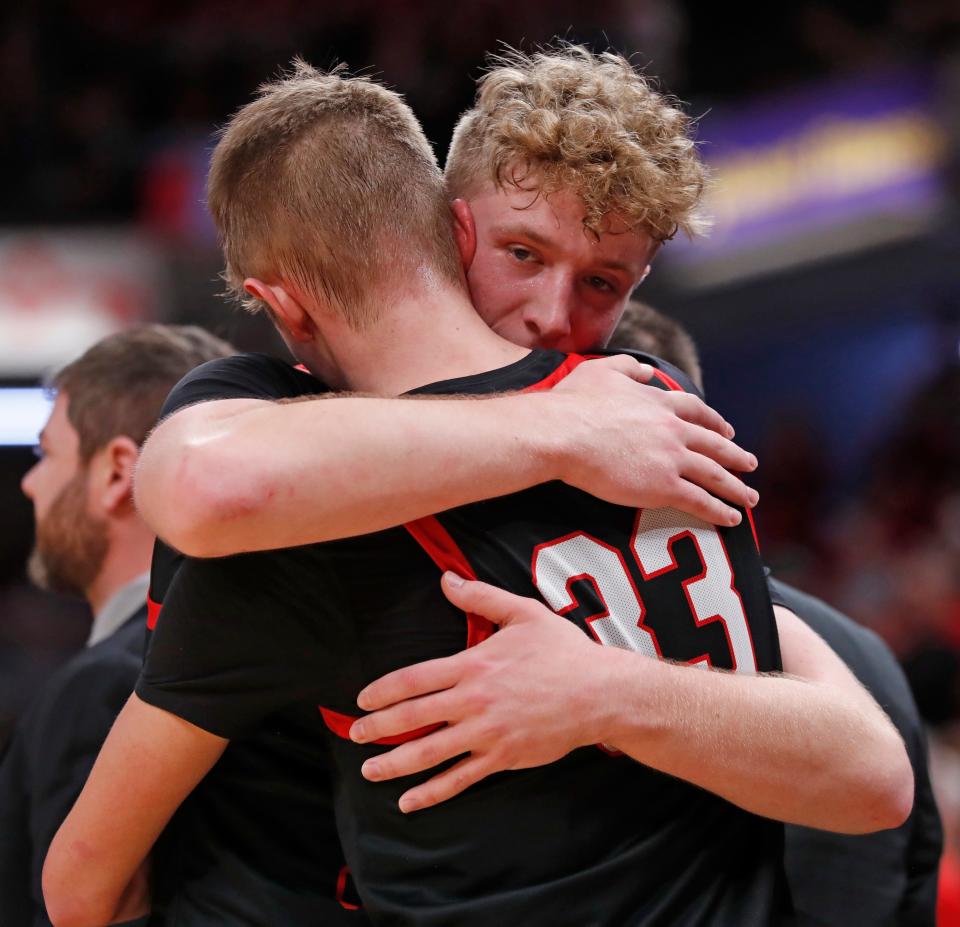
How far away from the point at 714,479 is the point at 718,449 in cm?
6

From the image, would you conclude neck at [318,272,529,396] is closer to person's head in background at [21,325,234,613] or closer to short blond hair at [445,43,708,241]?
short blond hair at [445,43,708,241]

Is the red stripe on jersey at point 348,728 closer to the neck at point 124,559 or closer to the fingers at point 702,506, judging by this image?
the fingers at point 702,506

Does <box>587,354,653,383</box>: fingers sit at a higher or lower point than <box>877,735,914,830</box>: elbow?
higher

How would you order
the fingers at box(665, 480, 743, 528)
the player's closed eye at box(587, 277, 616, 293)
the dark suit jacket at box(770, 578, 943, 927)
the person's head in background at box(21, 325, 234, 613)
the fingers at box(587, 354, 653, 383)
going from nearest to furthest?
1. the fingers at box(665, 480, 743, 528)
2. the fingers at box(587, 354, 653, 383)
3. the player's closed eye at box(587, 277, 616, 293)
4. the dark suit jacket at box(770, 578, 943, 927)
5. the person's head in background at box(21, 325, 234, 613)

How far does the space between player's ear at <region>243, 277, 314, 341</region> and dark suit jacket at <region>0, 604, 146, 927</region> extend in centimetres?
84

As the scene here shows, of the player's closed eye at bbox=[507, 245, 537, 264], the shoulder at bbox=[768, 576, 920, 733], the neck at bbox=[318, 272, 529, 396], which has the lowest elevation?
the shoulder at bbox=[768, 576, 920, 733]

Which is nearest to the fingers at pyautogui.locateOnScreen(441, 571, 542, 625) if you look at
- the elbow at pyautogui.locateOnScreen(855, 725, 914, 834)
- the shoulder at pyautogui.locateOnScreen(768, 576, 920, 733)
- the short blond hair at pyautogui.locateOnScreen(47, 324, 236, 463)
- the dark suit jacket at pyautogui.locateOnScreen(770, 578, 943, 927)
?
the elbow at pyautogui.locateOnScreen(855, 725, 914, 834)

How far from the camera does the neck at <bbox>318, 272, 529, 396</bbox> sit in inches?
72.5

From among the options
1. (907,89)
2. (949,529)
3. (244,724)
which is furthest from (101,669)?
(907,89)

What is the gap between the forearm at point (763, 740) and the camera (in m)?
1.73

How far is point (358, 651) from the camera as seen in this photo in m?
1.73

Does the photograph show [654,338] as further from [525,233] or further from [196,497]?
[196,497]

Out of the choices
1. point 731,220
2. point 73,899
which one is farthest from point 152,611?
point 731,220

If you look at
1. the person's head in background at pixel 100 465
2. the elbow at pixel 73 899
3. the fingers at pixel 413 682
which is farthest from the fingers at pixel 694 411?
the person's head in background at pixel 100 465
